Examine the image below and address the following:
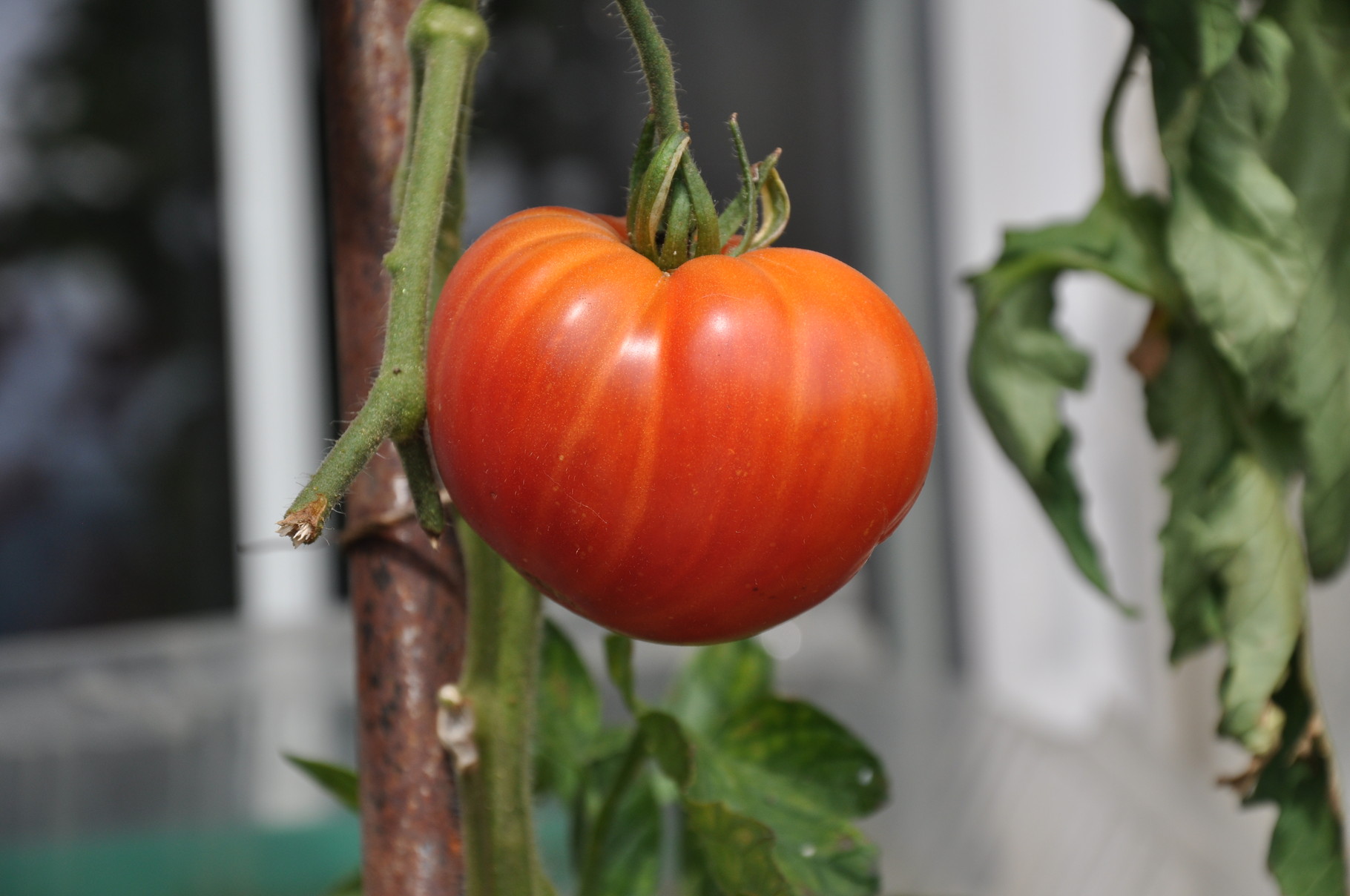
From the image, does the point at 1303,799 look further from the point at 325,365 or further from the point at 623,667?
the point at 325,365

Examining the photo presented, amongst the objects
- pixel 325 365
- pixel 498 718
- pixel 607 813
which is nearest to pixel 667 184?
pixel 498 718

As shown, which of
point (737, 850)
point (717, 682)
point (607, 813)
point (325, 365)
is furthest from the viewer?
point (325, 365)

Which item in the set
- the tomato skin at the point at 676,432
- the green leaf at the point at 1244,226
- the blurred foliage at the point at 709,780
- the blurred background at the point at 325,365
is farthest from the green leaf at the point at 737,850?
the blurred background at the point at 325,365

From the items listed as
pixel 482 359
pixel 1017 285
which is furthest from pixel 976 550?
pixel 482 359

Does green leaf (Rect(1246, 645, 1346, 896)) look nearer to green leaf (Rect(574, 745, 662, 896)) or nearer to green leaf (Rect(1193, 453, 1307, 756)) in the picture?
green leaf (Rect(1193, 453, 1307, 756))

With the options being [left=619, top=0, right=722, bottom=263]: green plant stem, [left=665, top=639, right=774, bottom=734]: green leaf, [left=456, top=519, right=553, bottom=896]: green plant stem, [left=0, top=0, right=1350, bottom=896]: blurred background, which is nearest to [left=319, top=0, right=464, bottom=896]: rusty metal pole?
[left=456, top=519, right=553, bottom=896]: green plant stem

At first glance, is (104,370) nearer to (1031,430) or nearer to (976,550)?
(976,550)
